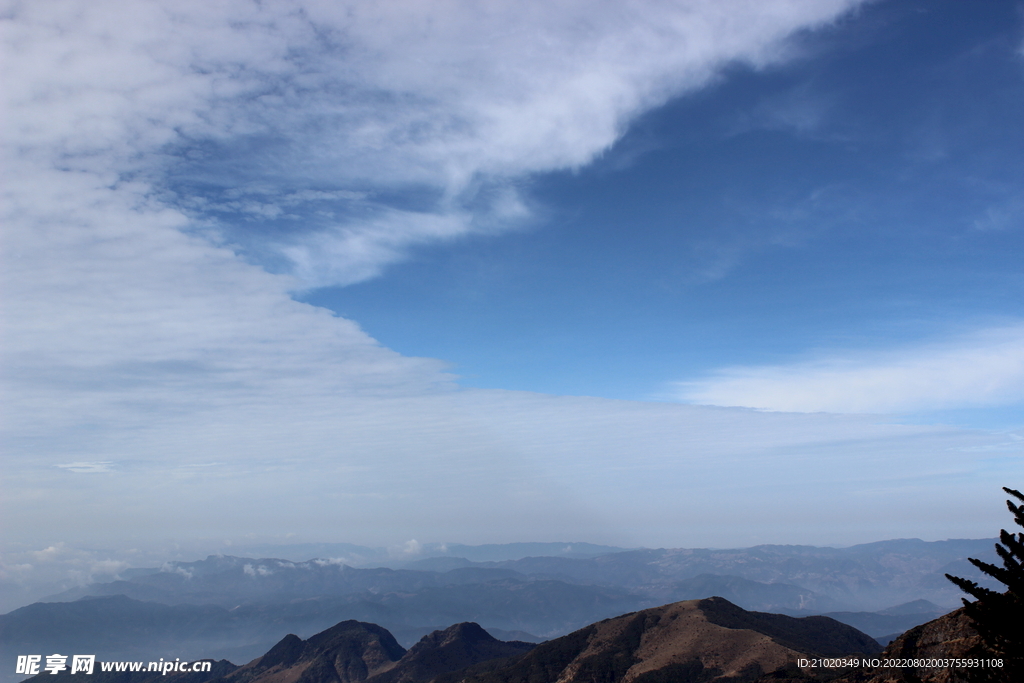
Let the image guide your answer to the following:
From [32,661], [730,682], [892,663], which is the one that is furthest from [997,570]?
[32,661]

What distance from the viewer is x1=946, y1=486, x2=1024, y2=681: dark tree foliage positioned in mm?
22422

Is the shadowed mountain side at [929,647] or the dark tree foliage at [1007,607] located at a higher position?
the dark tree foliage at [1007,607]

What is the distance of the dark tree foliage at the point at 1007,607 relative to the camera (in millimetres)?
22422

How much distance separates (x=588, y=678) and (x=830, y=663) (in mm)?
82900

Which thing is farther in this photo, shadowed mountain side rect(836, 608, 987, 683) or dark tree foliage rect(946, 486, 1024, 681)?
shadowed mountain side rect(836, 608, 987, 683)

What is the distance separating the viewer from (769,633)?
199 m

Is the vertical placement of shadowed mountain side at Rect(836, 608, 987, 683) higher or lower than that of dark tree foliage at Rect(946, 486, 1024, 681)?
lower

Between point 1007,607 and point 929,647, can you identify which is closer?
point 1007,607

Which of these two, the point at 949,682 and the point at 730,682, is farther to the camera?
the point at 730,682

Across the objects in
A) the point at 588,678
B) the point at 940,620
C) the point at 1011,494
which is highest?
the point at 1011,494

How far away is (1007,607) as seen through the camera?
23.2 meters

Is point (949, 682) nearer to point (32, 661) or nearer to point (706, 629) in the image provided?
point (706, 629)

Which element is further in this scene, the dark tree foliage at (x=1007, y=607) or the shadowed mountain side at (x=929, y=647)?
the shadowed mountain side at (x=929, y=647)

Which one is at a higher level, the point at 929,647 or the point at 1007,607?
the point at 1007,607
